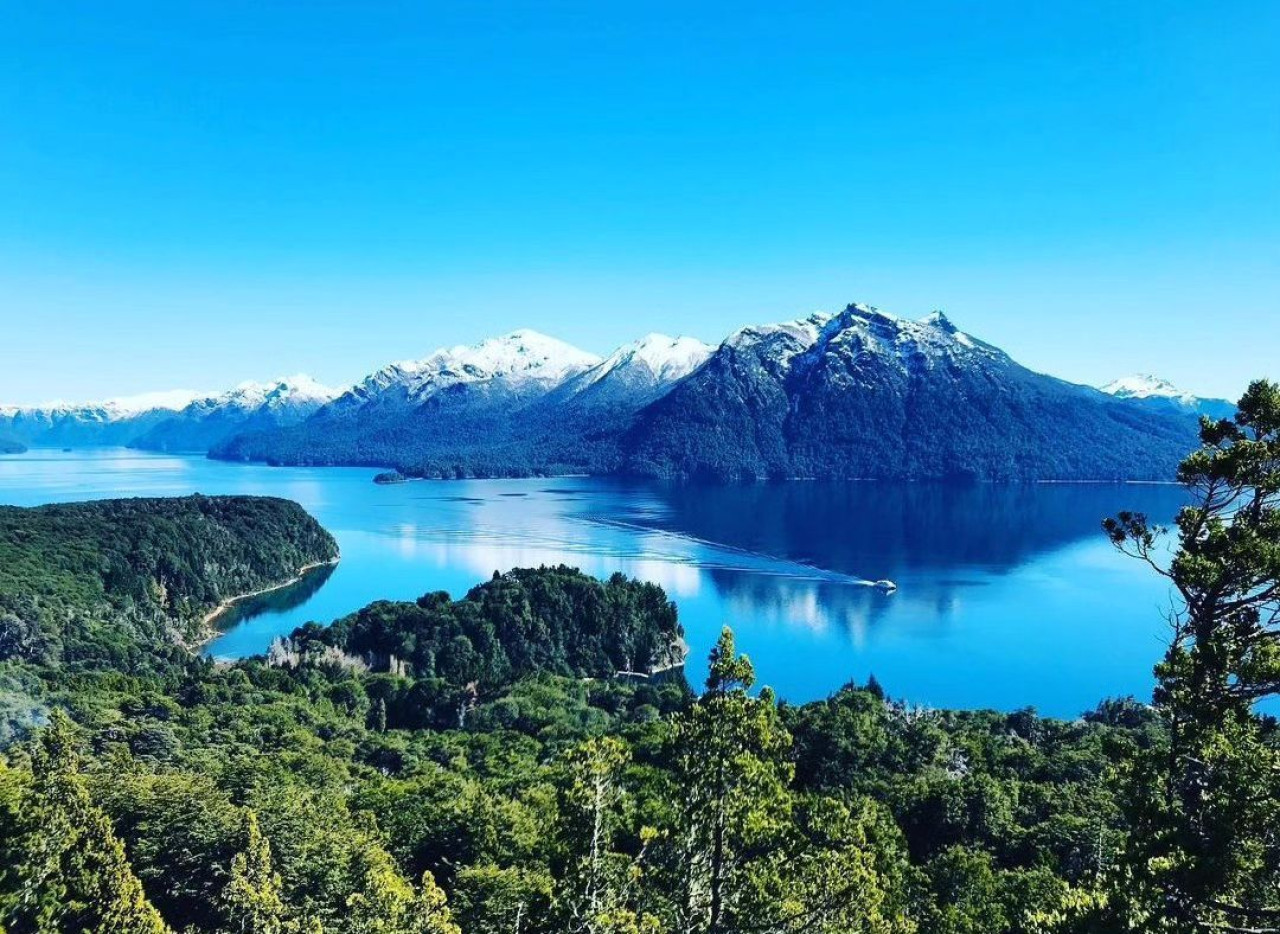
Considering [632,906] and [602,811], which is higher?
[602,811]

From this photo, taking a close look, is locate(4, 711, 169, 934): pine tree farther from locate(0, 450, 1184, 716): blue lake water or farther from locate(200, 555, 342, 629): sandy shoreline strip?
locate(200, 555, 342, 629): sandy shoreline strip

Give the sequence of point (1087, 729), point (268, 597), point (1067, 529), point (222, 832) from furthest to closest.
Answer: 1. point (1067, 529)
2. point (268, 597)
3. point (1087, 729)
4. point (222, 832)

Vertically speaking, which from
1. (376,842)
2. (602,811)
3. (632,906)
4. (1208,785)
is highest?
(1208,785)

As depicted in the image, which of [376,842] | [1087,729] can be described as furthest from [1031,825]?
[376,842]

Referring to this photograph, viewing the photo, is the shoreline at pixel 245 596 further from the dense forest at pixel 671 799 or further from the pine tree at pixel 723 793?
the pine tree at pixel 723 793

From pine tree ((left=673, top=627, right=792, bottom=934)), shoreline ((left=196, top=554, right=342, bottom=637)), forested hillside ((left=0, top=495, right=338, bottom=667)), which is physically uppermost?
pine tree ((left=673, top=627, right=792, bottom=934))

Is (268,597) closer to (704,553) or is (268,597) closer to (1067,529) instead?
(704,553)

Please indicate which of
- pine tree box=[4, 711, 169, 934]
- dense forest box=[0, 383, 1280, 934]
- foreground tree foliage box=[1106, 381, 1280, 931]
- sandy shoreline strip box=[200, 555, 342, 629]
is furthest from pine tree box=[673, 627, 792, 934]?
sandy shoreline strip box=[200, 555, 342, 629]
